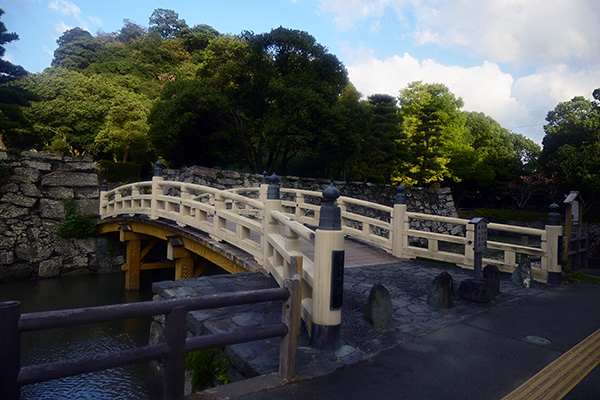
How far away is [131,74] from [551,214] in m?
35.5

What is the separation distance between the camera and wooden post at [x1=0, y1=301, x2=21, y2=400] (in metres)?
2.21

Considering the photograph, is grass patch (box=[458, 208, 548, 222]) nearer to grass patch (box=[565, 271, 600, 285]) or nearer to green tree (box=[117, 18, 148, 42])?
grass patch (box=[565, 271, 600, 285])

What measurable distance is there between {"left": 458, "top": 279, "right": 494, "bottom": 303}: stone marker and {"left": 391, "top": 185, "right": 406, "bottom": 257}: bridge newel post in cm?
308

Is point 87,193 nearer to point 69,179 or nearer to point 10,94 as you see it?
point 69,179

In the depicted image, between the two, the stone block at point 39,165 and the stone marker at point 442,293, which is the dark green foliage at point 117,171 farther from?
the stone marker at point 442,293

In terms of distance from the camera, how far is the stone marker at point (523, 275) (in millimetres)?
6828

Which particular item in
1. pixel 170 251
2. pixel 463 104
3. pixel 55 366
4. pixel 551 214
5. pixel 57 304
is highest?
pixel 463 104

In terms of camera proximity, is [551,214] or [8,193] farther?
[8,193]

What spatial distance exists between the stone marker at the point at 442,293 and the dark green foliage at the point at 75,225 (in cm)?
1569

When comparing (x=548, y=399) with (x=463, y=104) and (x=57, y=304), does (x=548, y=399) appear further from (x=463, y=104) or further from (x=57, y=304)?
(x=463, y=104)

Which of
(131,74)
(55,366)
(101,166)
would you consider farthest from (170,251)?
(131,74)

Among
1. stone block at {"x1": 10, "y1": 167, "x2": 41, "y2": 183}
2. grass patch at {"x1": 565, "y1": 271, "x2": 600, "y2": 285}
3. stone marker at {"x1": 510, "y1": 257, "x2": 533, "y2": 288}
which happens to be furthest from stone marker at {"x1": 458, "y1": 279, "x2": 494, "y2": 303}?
stone block at {"x1": 10, "y1": 167, "x2": 41, "y2": 183}

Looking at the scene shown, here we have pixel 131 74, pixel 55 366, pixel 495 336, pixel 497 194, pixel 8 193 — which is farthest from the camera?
pixel 497 194

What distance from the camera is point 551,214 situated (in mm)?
7191
